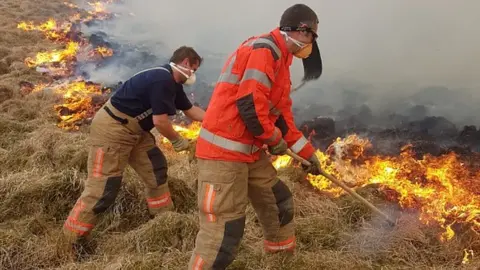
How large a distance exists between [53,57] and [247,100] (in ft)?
32.3

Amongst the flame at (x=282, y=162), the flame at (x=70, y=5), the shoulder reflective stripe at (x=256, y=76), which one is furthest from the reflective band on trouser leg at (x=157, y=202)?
the flame at (x=70, y=5)

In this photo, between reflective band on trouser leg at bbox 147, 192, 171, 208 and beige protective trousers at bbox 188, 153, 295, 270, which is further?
reflective band on trouser leg at bbox 147, 192, 171, 208

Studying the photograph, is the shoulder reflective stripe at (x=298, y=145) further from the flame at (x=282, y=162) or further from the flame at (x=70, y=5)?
the flame at (x=70, y=5)

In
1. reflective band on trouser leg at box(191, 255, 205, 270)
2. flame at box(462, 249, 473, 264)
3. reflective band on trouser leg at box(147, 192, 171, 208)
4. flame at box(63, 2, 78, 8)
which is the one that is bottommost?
flame at box(63, 2, 78, 8)

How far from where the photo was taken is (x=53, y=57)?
11320 mm

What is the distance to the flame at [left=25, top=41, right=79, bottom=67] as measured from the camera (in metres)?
10.9

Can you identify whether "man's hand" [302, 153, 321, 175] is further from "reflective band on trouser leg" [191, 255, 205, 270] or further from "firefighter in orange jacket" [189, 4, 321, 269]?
"reflective band on trouser leg" [191, 255, 205, 270]

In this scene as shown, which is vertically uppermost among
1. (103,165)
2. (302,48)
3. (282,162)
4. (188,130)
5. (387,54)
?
(302,48)

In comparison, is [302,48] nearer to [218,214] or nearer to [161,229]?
[218,214]

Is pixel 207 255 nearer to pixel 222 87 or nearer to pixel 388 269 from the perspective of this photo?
pixel 222 87

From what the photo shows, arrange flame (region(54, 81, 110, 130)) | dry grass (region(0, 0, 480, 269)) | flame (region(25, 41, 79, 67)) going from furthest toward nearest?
flame (region(25, 41, 79, 67))
flame (region(54, 81, 110, 130))
dry grass (region(0, 0, 480, 269))

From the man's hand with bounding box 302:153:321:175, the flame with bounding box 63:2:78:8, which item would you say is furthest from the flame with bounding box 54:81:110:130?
the flame with bounding box 63:2:78:8

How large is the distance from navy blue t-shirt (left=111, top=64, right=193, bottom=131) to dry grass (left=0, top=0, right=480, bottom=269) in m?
1.02

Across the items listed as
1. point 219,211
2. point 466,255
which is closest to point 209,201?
point 219,211
